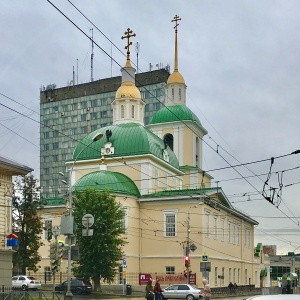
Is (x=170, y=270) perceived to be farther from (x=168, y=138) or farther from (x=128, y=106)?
(x=168, y=138)

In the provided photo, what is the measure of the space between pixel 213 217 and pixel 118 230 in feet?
55.6

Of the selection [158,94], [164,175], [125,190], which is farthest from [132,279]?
[158,94]

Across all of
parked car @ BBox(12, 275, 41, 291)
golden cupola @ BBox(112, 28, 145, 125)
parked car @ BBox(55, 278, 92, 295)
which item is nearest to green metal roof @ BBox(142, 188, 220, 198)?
golden cupola @ BBox(112, 28, 145, 125)

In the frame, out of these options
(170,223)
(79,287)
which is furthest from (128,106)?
(79,287)

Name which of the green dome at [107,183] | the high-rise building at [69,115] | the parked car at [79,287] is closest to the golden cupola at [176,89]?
the green dome at [107,183]

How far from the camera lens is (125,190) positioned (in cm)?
6381

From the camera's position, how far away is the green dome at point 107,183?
62219 millimetres

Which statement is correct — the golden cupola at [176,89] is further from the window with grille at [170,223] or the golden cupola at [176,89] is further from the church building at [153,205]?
the window with grille at [170,223]

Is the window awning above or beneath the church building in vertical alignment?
beneath

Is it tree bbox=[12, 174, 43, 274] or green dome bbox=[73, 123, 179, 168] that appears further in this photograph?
green dome bbox=[73, 123, 179, 168]

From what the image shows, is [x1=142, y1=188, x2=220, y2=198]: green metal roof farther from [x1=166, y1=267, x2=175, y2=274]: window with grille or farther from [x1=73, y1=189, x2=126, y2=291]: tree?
[x1=73, y1=189, x2=126, y2=291]: tree

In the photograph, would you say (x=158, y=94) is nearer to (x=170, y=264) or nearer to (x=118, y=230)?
(x=170, y=264)

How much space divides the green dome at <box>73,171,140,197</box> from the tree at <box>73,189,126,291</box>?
9.15 m

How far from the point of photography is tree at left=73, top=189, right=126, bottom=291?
167 ft
